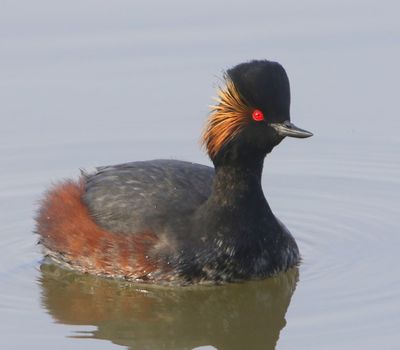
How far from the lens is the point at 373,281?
1163 centimetres

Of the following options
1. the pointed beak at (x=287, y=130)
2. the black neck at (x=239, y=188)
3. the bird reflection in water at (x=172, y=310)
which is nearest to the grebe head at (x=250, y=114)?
the pointed beak at (x=287, y=130)

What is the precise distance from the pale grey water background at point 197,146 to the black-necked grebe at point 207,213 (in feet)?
0.67

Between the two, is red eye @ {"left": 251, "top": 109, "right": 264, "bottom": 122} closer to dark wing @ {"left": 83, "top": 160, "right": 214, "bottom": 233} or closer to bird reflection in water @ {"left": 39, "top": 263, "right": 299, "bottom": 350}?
dark wing @ {"left": 83, "top": 160, "right": 214, "bottom": 233}

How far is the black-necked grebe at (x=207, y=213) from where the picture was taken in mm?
11547

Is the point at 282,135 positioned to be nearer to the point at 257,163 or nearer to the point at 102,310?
the point at 257,163

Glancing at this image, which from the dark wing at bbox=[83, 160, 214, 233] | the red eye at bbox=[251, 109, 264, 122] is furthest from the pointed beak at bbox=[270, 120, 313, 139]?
the dark wing at bbox=[83, 160, 214, 233]

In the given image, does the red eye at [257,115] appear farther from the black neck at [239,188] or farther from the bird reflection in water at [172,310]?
the bird reflection in water at [172,310]

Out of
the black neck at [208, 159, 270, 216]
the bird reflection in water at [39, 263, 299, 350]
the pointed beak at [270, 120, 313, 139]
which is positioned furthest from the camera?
the black neck at [208, 159, 270, 216]

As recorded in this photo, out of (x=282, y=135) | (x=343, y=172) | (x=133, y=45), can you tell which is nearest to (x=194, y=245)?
(x=282, y=135)

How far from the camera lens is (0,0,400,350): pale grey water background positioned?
10992 millimetres

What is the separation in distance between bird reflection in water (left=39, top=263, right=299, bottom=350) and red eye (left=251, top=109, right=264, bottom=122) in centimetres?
143

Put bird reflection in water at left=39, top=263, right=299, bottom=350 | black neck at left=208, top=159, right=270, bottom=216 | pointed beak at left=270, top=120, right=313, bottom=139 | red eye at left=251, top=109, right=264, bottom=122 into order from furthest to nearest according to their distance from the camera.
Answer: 1. black neck at left=208, top=159, right=270, bottom=216
2. red eye at left=251, top=109, right=264, bottom=122
3. pointed beak at left=270, top=120, right=313, bottom=139
4. bird reflection in water at left=39, top=263, right=299, bottom=350

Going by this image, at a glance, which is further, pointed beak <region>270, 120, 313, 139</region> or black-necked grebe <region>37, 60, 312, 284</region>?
black-necked grebe <region>37, 60, 312, 284</region>

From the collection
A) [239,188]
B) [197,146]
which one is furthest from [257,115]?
[197,146]
